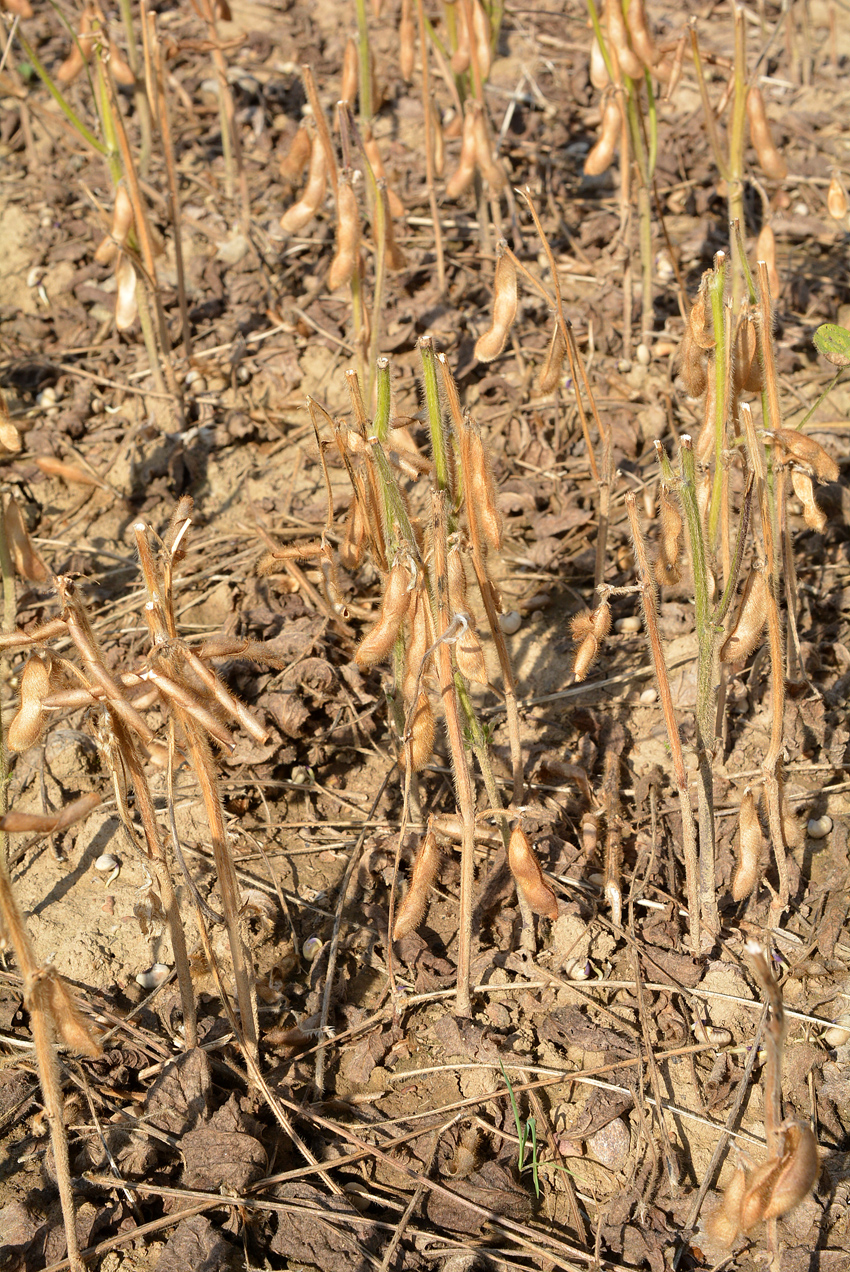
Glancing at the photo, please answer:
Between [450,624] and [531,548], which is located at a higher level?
[450,624]

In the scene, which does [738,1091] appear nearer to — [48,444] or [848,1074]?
[848,1074]

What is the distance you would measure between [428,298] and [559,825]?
2125 mm

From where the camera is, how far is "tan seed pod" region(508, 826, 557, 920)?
1809mm

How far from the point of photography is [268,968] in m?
2.23

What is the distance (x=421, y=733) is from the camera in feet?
6.08

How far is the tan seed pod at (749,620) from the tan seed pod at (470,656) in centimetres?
51

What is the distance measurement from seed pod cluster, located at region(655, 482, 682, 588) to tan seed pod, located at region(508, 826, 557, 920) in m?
0.59

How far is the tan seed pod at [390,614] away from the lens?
1650 mm

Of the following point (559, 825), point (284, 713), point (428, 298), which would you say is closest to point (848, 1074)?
point (559, 825)

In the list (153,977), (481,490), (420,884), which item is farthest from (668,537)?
(153,977)

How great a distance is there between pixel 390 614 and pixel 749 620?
67 centimetres

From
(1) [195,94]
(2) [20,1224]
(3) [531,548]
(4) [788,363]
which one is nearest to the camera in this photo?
(2) [20,1224]

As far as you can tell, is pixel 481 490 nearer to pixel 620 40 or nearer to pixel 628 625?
pixel 628 625

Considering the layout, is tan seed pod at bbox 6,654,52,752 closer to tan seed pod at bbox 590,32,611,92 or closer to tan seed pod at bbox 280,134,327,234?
tan seed pod at bbox 280,134,327,234
